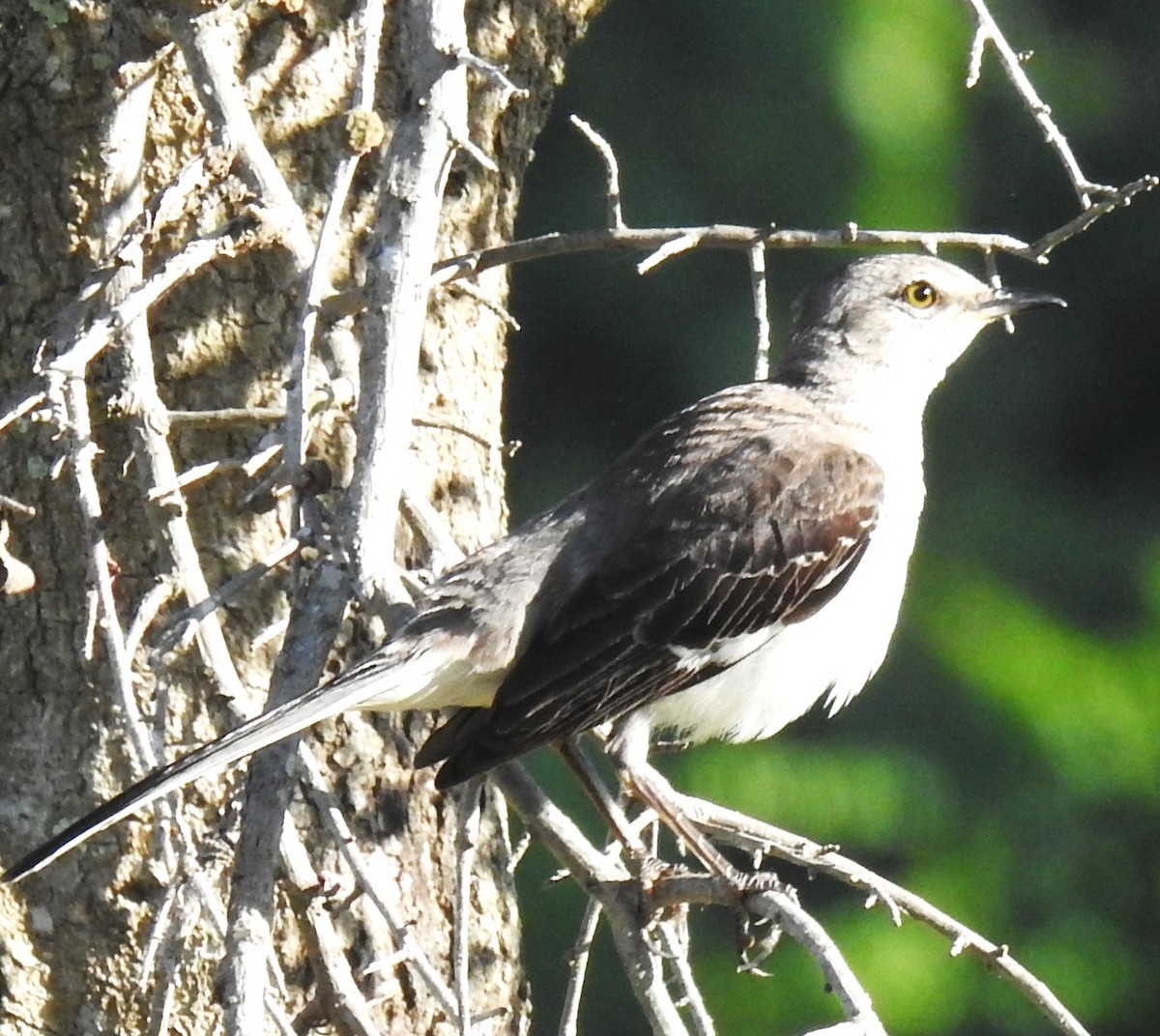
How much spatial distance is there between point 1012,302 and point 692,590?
126 centimetres

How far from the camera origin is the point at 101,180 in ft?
13.7

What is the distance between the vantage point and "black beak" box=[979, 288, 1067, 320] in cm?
508

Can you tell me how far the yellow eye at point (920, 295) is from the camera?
17.2ft

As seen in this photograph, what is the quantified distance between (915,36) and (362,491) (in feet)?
15.5

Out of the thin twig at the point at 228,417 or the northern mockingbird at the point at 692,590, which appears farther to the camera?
the northern mockingbird at the point at 692,590

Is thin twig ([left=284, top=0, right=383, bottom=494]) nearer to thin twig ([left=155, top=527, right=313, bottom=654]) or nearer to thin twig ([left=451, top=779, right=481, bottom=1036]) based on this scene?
thin twig ([left=155, top=527, right=313, bottom=654])

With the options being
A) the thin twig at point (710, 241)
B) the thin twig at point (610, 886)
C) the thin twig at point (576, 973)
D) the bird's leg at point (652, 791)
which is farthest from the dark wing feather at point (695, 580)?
the thin twig at point (710, 241)

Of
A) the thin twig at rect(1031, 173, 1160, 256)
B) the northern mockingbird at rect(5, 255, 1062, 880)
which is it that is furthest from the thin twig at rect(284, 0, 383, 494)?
the thin twig at rect(1031, 173, 1160, 256)

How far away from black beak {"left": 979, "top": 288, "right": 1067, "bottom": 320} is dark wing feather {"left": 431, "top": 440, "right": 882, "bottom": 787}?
0.64 m

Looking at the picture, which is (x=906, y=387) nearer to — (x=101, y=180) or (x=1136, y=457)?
(x=101, y=180)

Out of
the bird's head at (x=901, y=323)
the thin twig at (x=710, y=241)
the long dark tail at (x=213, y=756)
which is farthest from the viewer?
the bird's head at (x=901, y=323)

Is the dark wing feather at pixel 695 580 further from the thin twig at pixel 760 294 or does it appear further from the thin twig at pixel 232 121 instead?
the thin twig at pixel 232 121

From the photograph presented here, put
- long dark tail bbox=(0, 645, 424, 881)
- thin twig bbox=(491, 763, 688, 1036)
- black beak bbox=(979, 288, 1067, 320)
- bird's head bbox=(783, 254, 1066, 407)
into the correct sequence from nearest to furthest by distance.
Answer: long dark tail bbox=(0, 645, 424, 881)
thin twig bbox=(491, 763, 688, 1036)
black beak bbox=(979, 288, 1067, 320)
bird's head bbox=(783, 254, 1066, 407)

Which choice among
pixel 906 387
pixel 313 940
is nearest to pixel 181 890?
pixel 313 940
